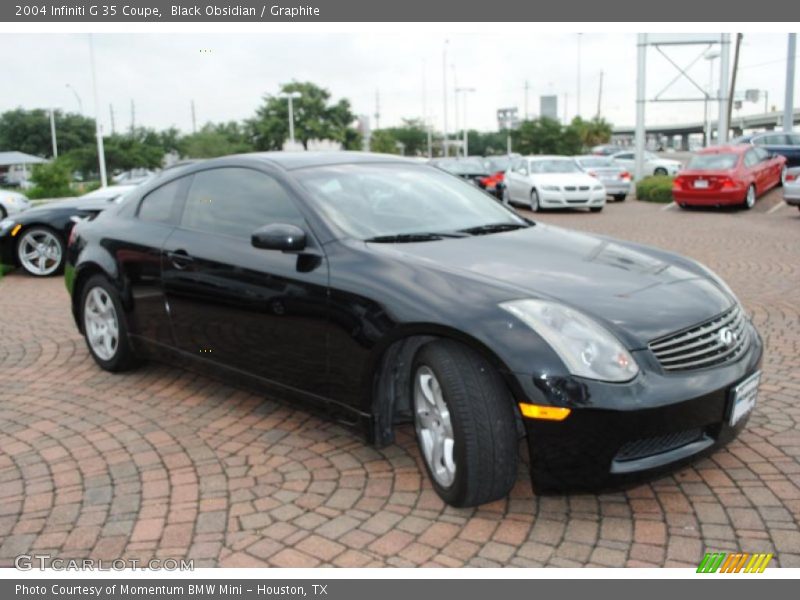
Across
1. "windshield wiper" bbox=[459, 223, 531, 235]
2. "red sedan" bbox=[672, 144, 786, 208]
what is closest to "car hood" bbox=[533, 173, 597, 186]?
"red sedan" bbox=[672, 144, 786, 208]

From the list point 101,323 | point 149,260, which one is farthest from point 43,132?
point 149,260

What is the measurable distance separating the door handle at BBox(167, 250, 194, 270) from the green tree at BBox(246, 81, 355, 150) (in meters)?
62.2

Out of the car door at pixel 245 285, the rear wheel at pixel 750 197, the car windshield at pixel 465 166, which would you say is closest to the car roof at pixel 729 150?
the rear wheel at pixel 750 197

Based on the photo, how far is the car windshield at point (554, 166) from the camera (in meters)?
19.2

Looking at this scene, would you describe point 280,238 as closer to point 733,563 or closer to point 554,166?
point 733,563

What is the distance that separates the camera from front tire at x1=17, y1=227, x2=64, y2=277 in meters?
10.3

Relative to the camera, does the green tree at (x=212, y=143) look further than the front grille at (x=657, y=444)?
Yes

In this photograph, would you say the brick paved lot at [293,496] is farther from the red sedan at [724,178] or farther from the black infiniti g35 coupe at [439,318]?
the red sedan at [724,178]

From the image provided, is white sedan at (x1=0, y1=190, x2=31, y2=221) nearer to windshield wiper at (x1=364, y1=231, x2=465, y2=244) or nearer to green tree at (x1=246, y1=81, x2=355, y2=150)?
windshield wiper at (x1=364, y1=231, x2=465, y2=244)

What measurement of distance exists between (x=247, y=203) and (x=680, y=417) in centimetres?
252

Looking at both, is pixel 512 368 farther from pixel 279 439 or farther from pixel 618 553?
pixel 279 439

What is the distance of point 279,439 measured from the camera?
4.13m

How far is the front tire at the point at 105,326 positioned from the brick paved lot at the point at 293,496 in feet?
0.56

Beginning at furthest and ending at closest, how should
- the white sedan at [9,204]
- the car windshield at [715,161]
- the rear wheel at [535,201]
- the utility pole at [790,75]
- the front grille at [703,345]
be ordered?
the utility pole at [790,75] → the white sedan at [9,204] → the rear wheel at [535,201] → the car windshield at [715,161] → the front grille at [703,345]
